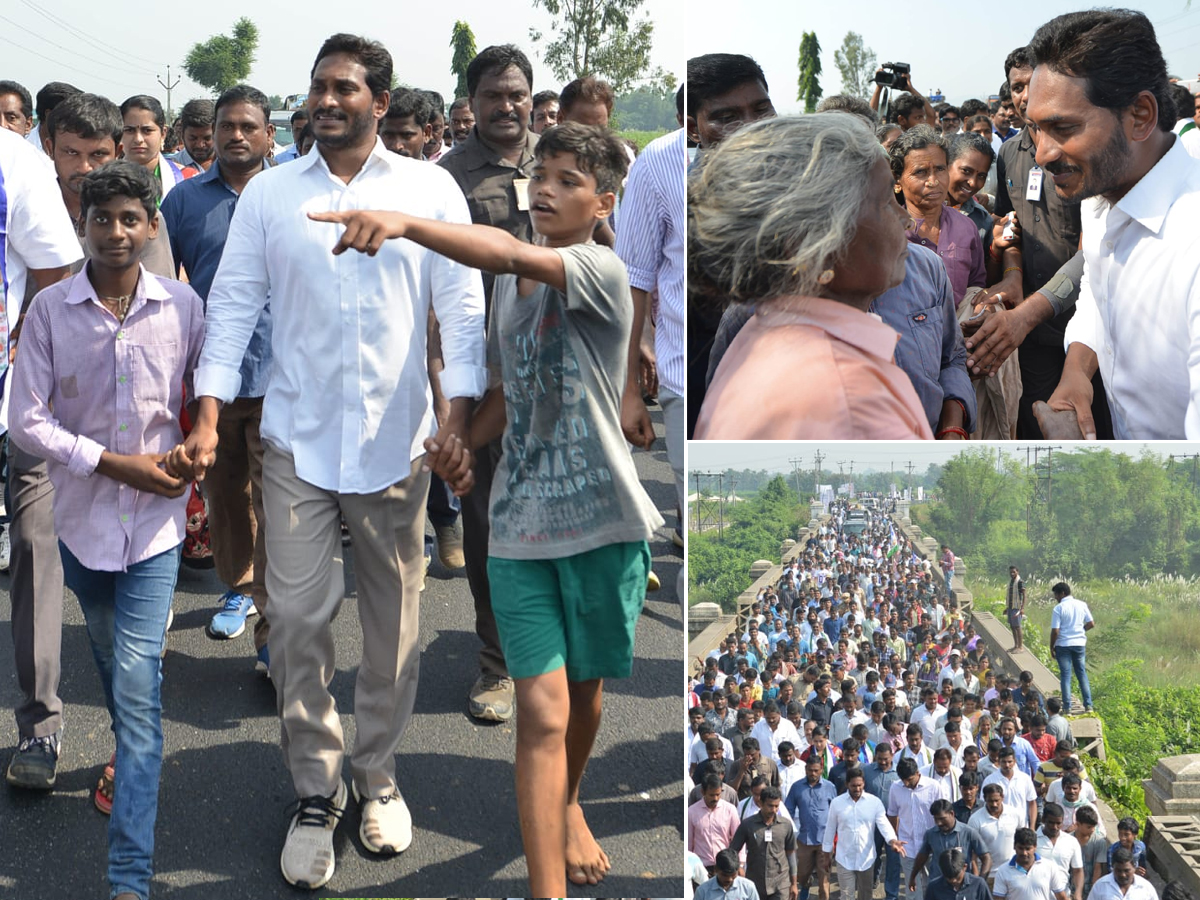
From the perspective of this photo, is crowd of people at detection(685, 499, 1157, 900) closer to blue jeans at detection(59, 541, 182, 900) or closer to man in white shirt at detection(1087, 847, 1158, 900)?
man in white shirt at detection(1087, 847, 1158, 900)

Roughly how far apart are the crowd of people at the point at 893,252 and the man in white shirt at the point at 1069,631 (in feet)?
0.96

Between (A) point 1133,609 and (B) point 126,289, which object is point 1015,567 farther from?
(B) point 126,289

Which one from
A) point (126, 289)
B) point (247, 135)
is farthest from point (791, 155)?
point (247, 135)

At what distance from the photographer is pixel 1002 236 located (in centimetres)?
317

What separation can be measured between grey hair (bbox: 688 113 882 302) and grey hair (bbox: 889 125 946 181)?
4.03 ft

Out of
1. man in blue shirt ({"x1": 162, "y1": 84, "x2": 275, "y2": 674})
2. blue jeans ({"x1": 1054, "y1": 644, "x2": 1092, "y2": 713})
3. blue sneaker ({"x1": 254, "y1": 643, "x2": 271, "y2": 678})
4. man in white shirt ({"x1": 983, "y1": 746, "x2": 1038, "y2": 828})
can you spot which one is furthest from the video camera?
blue sneaker ({"x1": 254, "y1": 643, "x2": 271, "y2": 678})

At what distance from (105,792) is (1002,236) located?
2.64 m

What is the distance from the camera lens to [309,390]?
299 centimetres

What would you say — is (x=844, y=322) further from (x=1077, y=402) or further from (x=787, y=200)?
(x=1077, y=402)

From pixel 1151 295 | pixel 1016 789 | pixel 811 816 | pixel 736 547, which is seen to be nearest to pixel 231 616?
pixel 736 547

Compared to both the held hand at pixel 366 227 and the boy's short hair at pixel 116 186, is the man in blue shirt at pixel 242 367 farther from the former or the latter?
the held hand at pixel 366 227

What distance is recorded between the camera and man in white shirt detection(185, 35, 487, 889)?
2961mm

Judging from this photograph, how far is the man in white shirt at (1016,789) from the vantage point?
223cm

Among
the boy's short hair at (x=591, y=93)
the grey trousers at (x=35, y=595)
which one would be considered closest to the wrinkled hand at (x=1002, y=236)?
the boy's short hair at (x=591, y=93)
